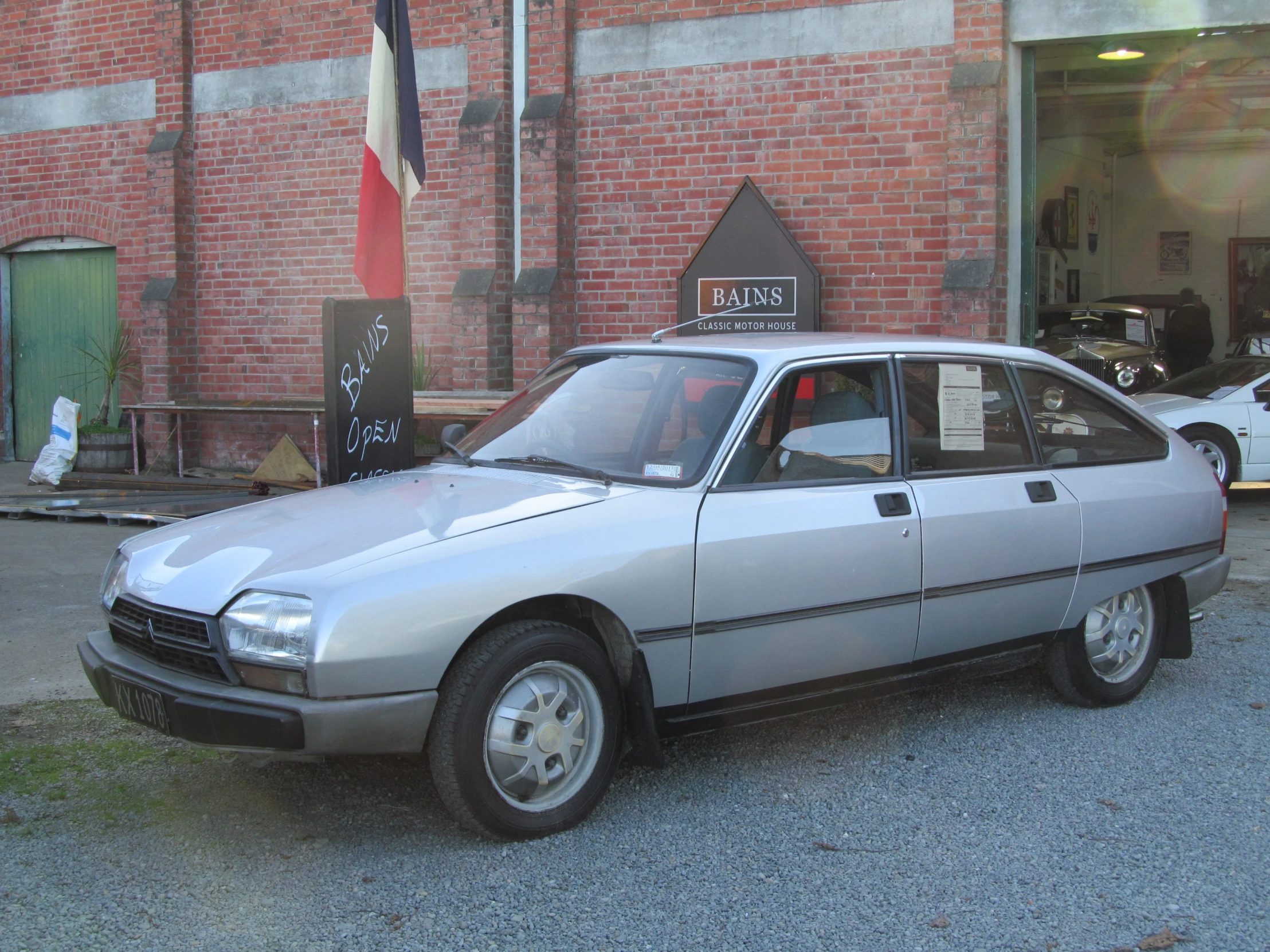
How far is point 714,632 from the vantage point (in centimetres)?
400

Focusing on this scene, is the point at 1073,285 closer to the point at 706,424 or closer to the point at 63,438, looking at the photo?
the point at 63,438

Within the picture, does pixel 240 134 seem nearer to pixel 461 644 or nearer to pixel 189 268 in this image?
pixel 189 268

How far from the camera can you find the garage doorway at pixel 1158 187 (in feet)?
57.0

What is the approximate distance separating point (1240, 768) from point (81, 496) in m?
10.3

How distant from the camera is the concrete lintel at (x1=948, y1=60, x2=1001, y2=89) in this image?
1004 cm

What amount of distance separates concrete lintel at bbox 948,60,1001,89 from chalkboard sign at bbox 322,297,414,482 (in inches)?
213

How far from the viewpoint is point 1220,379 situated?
1237cm

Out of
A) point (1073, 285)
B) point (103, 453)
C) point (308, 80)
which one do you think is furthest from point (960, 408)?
point (1073, 285)

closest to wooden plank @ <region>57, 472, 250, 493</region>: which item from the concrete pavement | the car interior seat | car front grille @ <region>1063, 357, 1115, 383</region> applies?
the concrete pavement

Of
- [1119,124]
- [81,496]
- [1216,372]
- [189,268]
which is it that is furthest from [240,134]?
[1119,124]

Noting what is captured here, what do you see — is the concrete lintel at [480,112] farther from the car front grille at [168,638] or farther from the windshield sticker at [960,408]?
the car front grille at [168,638]

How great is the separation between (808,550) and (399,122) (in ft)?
16.5

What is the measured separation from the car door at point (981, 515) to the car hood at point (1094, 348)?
1184 centimetres

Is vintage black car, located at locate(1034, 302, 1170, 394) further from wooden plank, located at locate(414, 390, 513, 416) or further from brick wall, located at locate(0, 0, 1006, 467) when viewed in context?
wooden plank, located at locate(414, 390, 513, 416)
